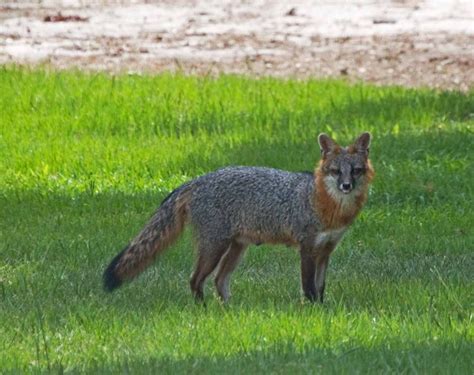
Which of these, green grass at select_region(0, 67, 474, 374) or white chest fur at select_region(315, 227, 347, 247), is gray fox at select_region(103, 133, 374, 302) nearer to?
white chest fur at select_region(315, 227, 347, 247)

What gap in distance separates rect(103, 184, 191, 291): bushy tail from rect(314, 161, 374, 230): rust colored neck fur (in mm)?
837

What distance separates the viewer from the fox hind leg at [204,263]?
892cm

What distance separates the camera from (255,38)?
18438 millimetres

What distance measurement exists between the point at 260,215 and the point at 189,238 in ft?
6.24

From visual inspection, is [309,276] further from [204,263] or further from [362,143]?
[362,143]

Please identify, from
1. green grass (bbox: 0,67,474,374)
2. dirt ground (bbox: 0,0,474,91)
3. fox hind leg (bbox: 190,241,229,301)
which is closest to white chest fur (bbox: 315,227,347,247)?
green grass (bbox: 0,67,474,374)

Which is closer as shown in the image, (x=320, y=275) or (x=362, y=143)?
(x=362, y=143)

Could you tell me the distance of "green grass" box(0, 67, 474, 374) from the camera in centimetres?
712

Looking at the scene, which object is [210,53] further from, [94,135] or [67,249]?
[67,249]

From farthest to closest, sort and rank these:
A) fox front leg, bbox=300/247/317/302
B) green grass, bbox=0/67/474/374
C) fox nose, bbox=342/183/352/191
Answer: fox front leg, bbox=300/247/317/302 → fox nose, bbox=342/183/352/191 → green grass, bbox=0/67/474/374

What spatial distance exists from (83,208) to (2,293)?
10.3 ft

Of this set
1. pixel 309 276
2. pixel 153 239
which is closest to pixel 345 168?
pixel 309 276

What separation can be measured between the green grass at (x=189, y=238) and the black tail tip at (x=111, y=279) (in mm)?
104

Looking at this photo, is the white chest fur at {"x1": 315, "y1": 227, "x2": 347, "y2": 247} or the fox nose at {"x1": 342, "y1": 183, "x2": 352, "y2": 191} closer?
the fox nose at {"x1": 342, "y1": 183, "x2": 352, "y2": 191}
